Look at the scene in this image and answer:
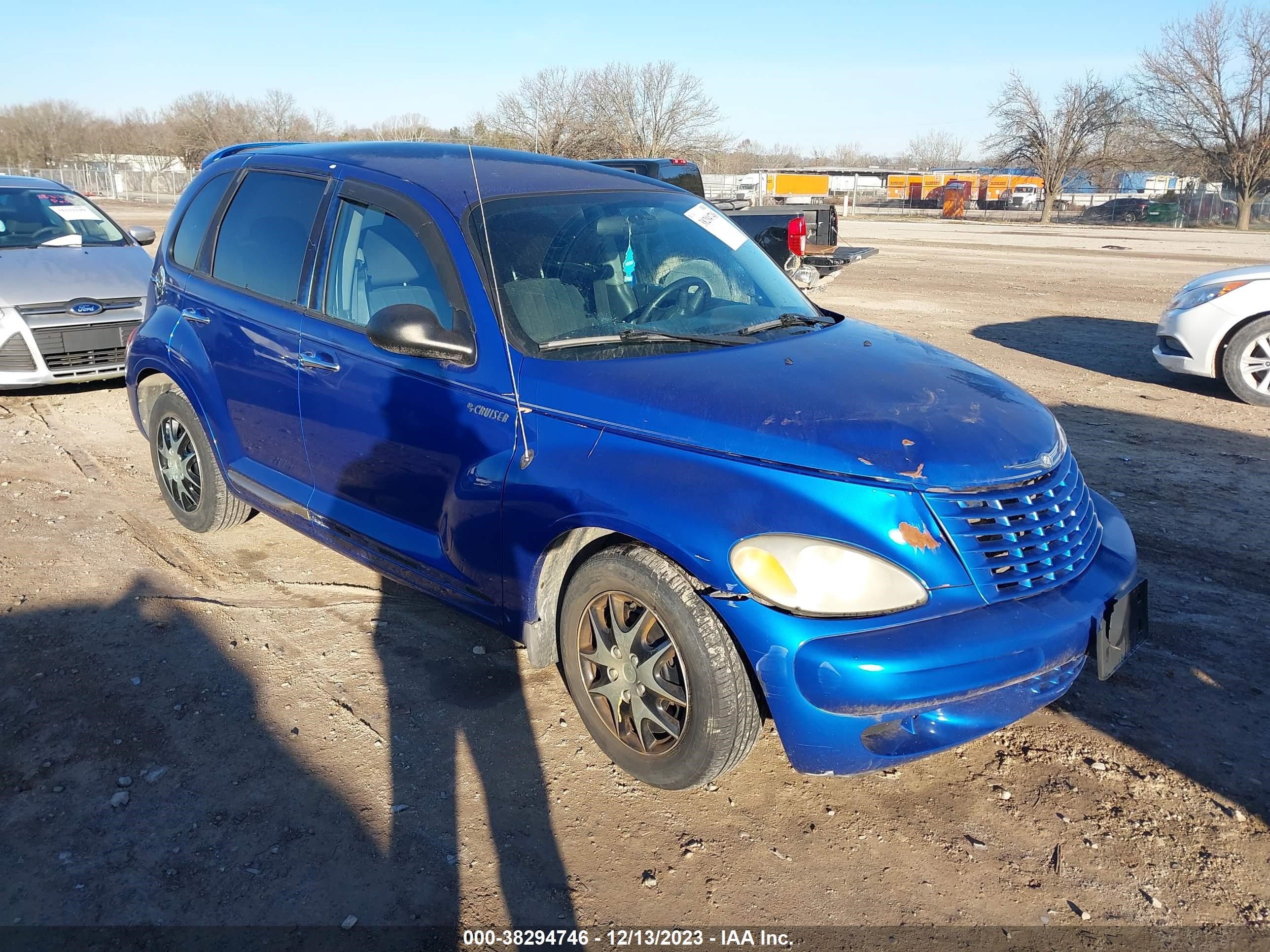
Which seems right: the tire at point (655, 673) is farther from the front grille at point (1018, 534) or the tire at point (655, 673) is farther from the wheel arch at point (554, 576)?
the front grille at point (1018, 534)

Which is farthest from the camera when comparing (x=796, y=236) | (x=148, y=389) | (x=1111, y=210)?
(x=1111, y=210)

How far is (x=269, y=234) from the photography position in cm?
432

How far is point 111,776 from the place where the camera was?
124 inches

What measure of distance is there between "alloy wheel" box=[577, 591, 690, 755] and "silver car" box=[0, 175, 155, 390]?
589cm

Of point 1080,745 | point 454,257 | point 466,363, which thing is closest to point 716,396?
point 466,363

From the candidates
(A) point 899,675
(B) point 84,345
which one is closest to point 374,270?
(A) point 899,675

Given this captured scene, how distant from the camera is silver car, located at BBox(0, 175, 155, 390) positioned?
24.4ft

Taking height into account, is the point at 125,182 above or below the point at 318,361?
above

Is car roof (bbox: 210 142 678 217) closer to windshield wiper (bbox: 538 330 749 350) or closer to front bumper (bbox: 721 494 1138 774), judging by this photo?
windshield wiper (bbox: 538 330 749 350)

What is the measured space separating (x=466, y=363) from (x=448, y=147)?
54.0 inches

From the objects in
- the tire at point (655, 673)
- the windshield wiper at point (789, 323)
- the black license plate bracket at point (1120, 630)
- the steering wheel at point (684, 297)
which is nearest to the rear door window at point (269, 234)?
the steering wheel at point (684, 297)

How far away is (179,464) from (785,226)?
31.2 feet

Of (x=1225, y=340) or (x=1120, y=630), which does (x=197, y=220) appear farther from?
(x=1225, y=340)

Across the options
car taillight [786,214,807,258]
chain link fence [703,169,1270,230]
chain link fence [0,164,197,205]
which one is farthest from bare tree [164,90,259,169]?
car taillight [786,214,807,258]
